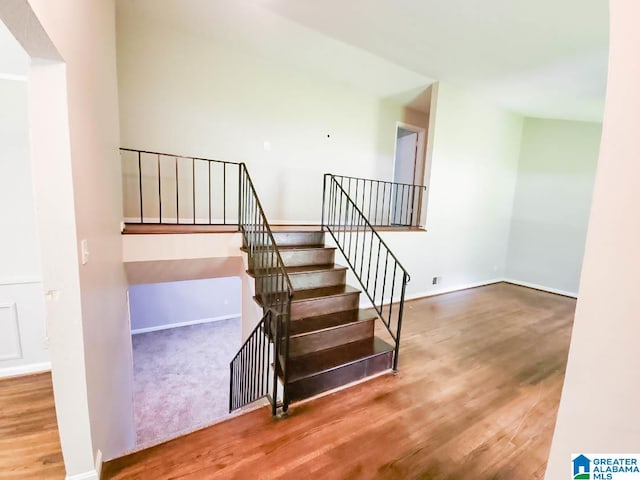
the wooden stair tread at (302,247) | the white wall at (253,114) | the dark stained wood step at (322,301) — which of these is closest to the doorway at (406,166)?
the white wall at (253,114)

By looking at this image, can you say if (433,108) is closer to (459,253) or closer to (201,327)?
(459,253)

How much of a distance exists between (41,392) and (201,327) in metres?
3.73

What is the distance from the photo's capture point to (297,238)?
3.65 meters

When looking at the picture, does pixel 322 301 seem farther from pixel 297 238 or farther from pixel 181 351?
pixel 181 351

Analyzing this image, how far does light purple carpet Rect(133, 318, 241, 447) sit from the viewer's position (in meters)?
3.96

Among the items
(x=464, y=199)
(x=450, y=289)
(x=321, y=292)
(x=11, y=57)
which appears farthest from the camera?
(x=450, y=289)

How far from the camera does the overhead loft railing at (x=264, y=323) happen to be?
2340mm

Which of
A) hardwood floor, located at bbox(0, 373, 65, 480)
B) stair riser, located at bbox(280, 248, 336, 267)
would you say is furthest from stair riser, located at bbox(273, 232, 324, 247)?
hardwood floor, located at bbox(0, 373, 65, 480)

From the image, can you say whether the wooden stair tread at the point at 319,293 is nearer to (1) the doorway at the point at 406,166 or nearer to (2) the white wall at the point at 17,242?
(2) the white wall at the point at 17,242

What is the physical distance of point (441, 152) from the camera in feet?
16.4

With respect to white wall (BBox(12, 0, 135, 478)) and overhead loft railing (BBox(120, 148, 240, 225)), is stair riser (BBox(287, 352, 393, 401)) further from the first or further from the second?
overhead loft railing (BBox(120, 148, 240, 225))

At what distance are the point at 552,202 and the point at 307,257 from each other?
5948 millimetres

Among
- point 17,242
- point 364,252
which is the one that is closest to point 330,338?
point 364,252

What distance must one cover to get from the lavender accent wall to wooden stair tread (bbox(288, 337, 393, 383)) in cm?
405
